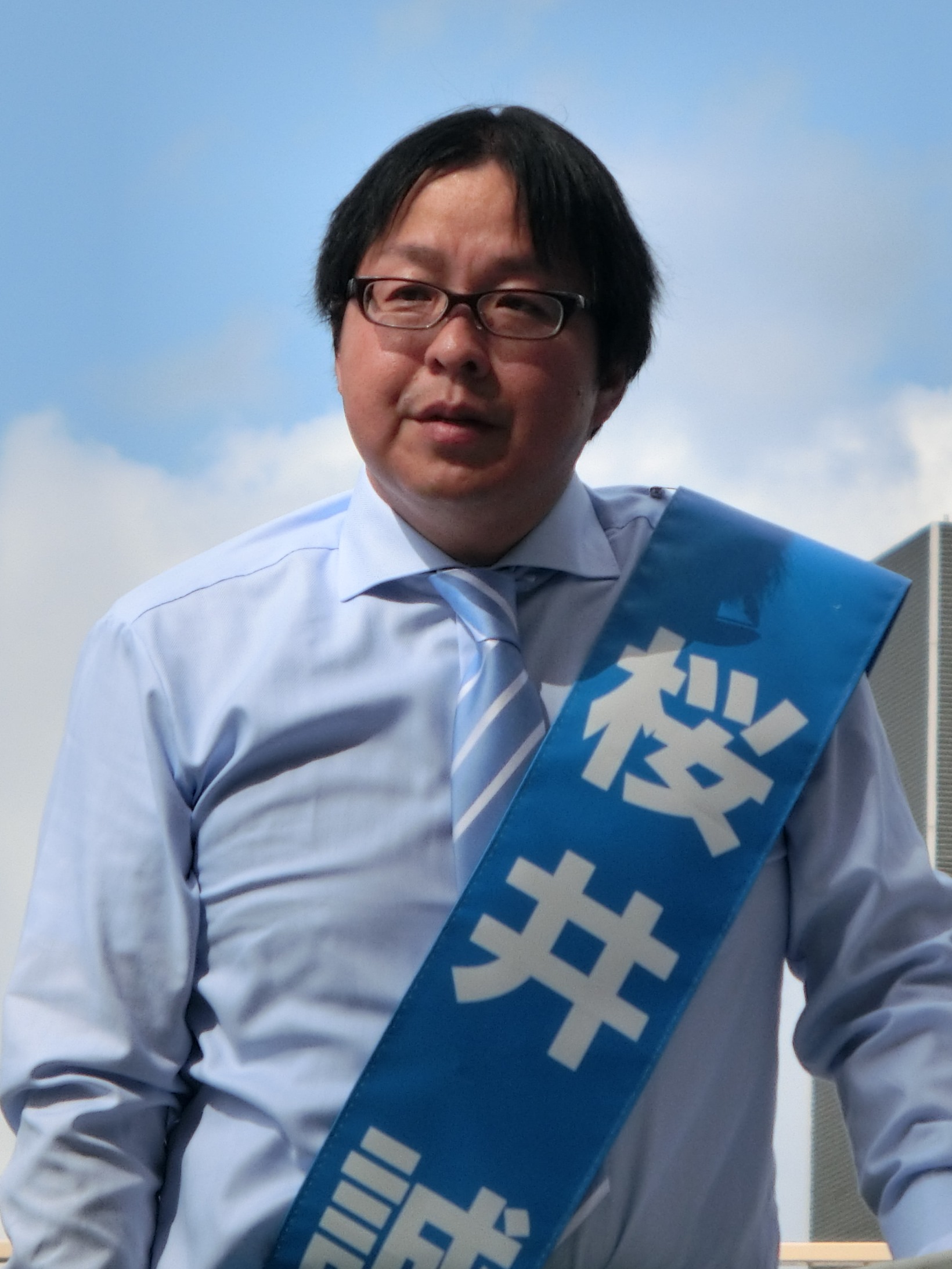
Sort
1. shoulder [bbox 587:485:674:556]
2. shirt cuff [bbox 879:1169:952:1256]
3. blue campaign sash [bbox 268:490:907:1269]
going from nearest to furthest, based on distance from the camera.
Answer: shirt cuff [bbox 879:1169:952:1256], blue campaign sash [bbox 268:490:907:1269], shoulder [bbox 587:485:674:556]

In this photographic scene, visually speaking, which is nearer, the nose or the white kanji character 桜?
the nose

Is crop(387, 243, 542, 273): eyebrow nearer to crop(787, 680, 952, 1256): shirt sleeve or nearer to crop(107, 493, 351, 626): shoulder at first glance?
crop(107, 493, 351, 626): shoulder

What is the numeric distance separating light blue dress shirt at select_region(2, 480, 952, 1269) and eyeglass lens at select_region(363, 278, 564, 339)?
230 mm

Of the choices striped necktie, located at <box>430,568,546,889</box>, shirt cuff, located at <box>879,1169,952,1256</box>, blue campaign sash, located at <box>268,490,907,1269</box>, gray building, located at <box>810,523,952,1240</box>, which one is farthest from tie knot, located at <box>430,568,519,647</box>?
gray building, located at <box>810,523,952,1240</box>

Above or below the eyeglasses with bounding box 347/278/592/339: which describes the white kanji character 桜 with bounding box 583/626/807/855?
below

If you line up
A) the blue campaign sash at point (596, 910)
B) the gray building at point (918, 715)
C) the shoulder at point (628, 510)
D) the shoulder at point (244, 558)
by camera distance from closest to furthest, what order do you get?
1. the blue campaign sash at point (596, 910)
2. the shoulder at point (244, 558)
3. the shoulder at point (628, 510)
4. the gray building at point (918, 715)

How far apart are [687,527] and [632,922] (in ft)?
1.42

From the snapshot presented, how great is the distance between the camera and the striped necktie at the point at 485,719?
4.72ft

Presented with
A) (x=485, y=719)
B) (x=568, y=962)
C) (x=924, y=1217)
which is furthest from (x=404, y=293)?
(x=924, y=1217)

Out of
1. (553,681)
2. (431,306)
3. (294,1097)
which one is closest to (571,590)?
(553,681)

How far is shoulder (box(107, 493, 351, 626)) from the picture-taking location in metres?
1.50

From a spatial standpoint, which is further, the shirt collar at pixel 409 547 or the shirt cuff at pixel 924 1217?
the shirt collar at pixel 409 547

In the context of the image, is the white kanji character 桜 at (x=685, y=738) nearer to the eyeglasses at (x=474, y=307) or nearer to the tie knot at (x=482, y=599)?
the tie knot at (x=482, y=599)

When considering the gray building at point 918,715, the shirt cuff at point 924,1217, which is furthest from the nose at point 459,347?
the gray building at point 918,715
